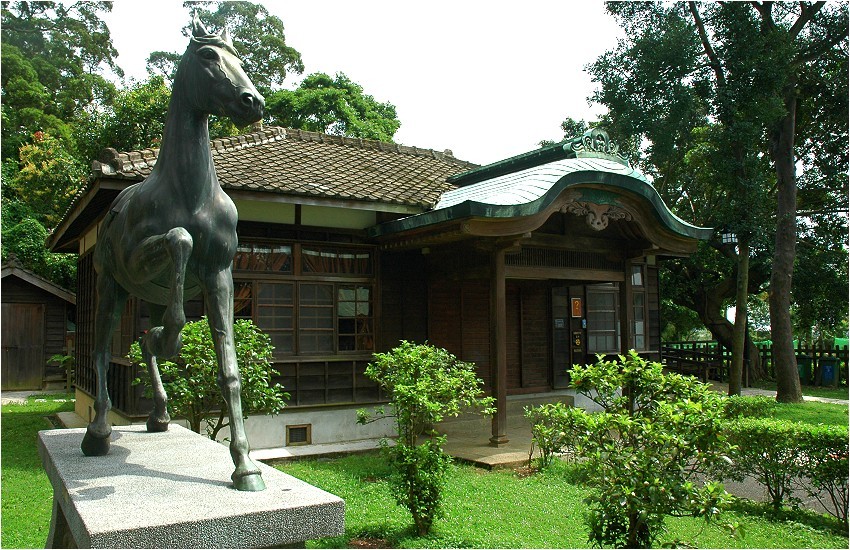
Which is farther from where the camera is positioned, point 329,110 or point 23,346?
point 329,110

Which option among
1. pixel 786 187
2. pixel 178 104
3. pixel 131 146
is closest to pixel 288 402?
pixel 178 104

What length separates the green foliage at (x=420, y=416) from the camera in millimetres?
5828

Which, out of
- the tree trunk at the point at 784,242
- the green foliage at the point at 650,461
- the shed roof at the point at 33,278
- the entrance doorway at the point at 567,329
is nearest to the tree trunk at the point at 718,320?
the tree trunk at the point at 784,242

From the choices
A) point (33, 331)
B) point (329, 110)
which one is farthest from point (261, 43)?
point (33, 331)

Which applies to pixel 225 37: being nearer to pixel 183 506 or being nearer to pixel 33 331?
pixel 183 506

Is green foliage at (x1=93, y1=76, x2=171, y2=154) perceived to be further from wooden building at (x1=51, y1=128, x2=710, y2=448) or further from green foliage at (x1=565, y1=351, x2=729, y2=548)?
green foliage at (x1=565, y1=351, x2=729, y2=548)

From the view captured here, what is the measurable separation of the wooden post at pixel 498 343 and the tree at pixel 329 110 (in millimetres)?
15535

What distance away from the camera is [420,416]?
6328 millimetres

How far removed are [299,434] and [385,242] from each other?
3501 millimetres

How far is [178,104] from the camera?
13.5 feet

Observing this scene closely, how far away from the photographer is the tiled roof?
919cm

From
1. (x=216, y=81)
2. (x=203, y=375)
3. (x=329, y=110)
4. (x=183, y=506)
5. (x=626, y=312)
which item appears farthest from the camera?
(x=329, y=110)

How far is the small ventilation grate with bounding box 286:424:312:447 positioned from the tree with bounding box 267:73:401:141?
52.6 feet

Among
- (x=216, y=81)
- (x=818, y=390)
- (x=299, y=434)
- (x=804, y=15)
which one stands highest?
(x=804, y=15)
